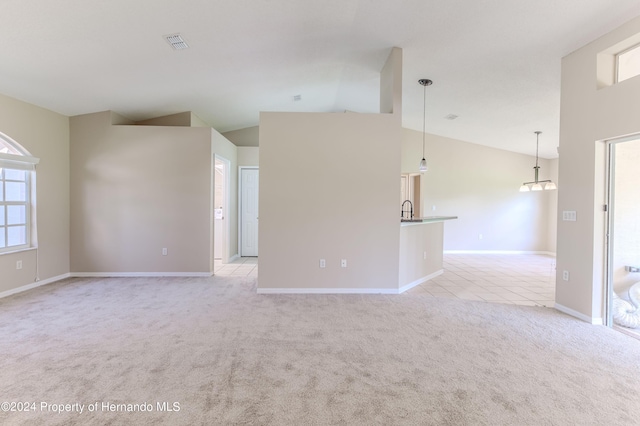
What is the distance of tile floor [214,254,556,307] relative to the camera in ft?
14.0

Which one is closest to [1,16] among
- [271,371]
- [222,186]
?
[271,371]

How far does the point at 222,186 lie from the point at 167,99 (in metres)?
2.14

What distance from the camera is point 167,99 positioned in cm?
480

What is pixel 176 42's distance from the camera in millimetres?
3260

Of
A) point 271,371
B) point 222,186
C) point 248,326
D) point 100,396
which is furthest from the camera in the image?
point 222,186

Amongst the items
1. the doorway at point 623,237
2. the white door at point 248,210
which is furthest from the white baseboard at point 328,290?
the white door at point 248,210

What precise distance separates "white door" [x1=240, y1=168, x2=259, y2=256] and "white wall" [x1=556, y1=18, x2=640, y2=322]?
5687 mm

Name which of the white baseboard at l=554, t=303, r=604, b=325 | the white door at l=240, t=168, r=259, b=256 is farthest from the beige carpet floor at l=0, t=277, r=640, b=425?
the white door at l=240, t=168, r=259, b=256

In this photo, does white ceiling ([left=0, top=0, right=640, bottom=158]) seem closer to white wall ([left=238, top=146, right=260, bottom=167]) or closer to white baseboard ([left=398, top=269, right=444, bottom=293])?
white wall ([left=238, top=146, right=260, bottom=167])

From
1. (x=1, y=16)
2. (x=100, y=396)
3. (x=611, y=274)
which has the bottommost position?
(x=100, y=396)

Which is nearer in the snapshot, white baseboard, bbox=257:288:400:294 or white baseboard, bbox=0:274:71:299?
white baseboard, bbox=0:274:71:299

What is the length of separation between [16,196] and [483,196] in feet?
30.9

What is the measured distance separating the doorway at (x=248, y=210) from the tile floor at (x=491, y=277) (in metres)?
0.34

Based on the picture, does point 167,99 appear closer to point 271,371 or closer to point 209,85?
point 209,85
